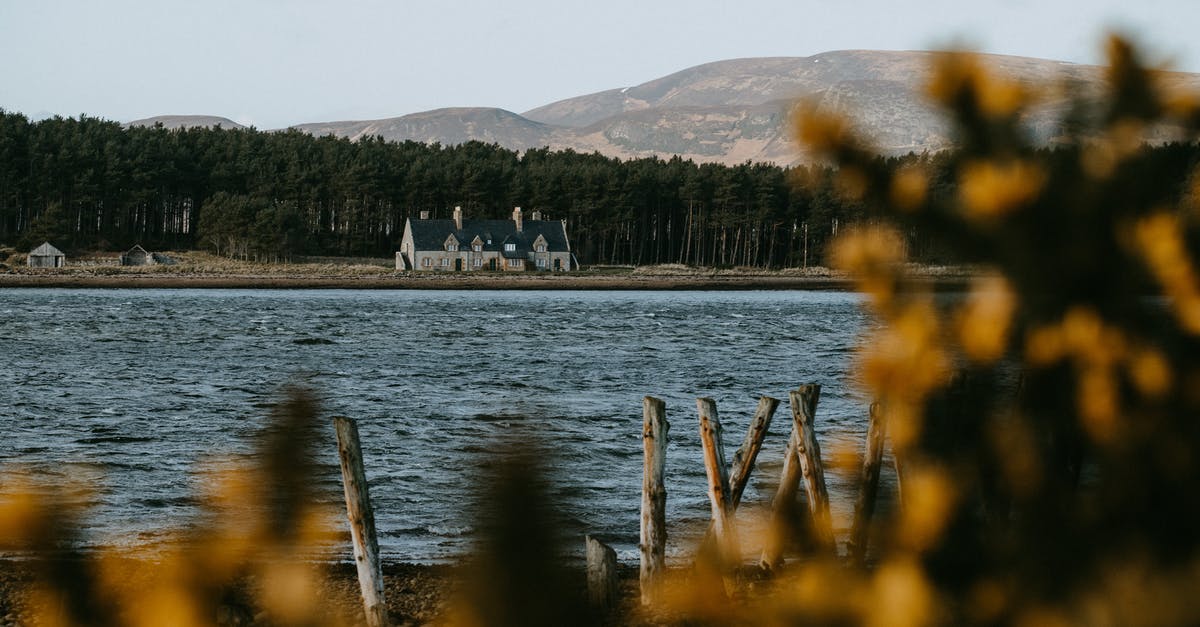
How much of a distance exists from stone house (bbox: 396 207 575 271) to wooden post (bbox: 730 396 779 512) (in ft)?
381

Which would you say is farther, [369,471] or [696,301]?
[696,301]

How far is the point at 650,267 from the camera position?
146 metres

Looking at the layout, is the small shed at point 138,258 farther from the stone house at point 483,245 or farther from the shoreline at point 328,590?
the shoreline at point 328,590

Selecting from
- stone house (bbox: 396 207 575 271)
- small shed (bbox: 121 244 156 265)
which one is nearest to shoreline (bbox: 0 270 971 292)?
stone house (bbox: 396 207 575 271)

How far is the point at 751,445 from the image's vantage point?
10.5 meters

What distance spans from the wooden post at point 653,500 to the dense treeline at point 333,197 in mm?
118638

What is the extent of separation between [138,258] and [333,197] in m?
26.9

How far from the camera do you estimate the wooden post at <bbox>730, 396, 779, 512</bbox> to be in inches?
404

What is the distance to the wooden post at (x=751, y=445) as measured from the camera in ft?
33.7

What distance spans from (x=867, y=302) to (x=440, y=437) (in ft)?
68.9

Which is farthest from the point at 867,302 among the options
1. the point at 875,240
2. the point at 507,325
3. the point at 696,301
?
the point at 696,301

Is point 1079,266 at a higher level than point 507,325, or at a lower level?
higher

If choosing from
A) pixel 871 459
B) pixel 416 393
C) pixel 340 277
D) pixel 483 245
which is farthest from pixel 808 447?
pixel 483 245

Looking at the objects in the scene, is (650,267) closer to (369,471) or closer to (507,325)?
(507,325)
